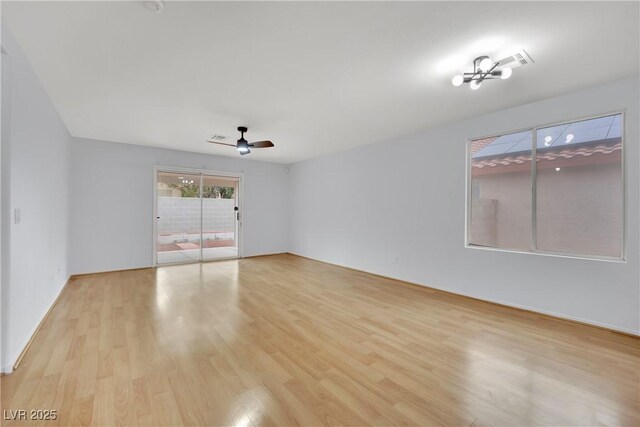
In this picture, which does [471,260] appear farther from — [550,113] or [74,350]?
[74,350]

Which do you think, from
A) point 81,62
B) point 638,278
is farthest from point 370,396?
point 81,62

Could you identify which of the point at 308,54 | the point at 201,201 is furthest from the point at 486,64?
the point at 201,201

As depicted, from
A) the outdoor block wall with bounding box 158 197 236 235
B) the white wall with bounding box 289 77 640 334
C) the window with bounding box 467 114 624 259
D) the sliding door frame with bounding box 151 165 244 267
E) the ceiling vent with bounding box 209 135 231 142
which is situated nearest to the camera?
the white wall with bounding box 289 77 640 334

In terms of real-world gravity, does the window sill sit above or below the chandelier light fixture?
below

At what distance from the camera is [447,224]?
164 inches

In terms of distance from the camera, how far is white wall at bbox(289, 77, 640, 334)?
2.78 meters

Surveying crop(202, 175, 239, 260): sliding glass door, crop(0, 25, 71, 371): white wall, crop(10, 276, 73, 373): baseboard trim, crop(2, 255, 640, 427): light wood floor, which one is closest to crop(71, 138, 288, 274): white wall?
crop(202, 175, 239, 260): sliding glass door

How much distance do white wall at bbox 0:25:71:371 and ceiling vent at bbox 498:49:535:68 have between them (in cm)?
411

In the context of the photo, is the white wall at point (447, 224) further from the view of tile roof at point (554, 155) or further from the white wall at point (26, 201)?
the white wall at point (26, 201)

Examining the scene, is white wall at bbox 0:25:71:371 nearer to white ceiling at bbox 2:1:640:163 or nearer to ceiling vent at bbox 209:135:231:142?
white ceiling at bbox 2:1:640:163

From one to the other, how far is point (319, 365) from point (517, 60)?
128 inches

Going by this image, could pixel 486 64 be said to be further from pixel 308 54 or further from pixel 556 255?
pixel 556 255

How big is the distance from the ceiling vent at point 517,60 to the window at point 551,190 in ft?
4.57

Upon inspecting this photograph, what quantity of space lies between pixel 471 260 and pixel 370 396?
2916 mm
